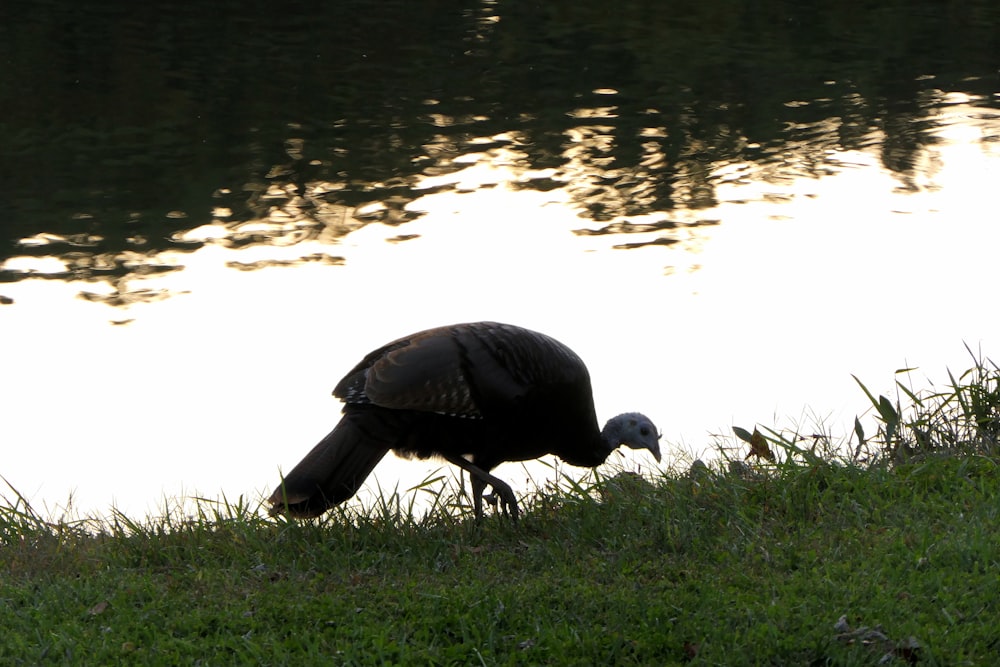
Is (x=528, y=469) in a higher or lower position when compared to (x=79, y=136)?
lower

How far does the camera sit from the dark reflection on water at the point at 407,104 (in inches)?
393

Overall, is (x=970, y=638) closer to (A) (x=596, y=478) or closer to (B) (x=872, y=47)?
(A) (x=596, y=478)

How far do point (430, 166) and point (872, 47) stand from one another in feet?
20.2

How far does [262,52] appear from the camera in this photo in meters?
14.2

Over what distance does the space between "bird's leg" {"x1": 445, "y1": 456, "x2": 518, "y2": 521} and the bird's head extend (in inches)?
24.4

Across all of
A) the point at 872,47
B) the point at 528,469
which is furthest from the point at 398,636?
the point at 872,47

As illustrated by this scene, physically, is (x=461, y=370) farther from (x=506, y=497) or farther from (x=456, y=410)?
(x=506, y=497)

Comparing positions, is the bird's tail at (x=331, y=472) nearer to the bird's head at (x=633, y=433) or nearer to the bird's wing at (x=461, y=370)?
the bird's wing at (x=461, y=370)

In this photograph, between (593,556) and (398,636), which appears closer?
(398,636)

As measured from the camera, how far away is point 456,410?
5129 millimetres

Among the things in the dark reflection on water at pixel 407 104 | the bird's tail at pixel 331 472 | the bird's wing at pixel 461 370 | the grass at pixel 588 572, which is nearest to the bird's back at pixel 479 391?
the bird's wing at pixel 461 370

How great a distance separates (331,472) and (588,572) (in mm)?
1032

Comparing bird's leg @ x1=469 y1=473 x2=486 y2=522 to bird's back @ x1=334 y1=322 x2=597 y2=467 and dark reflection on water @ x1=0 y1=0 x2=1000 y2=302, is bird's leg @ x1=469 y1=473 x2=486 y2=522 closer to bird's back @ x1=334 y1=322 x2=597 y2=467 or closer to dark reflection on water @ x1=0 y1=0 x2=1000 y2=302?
bird's back @ x1=334 y1=322 x2=597 y2=467

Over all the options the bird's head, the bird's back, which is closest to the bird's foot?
the bird's back
